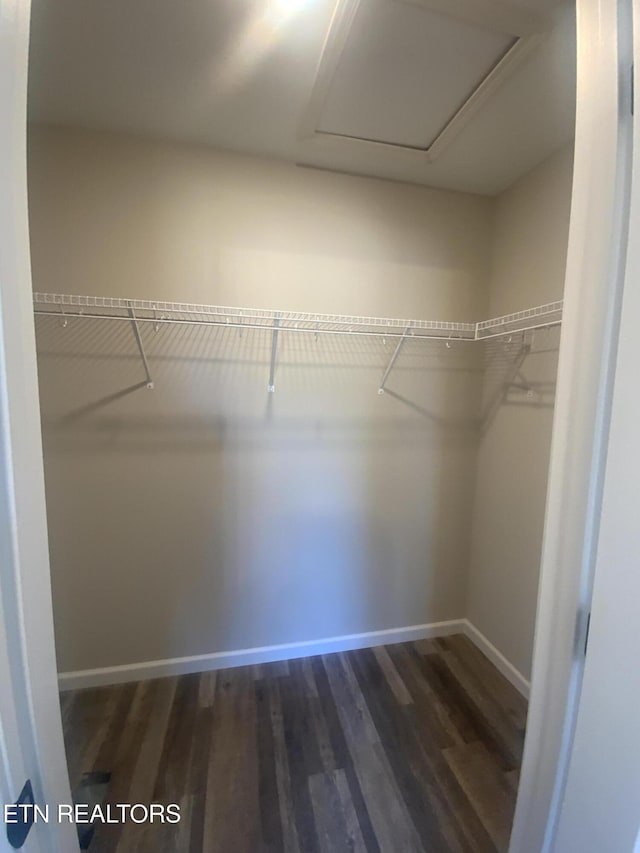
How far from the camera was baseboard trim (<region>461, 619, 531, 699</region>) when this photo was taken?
1915mm

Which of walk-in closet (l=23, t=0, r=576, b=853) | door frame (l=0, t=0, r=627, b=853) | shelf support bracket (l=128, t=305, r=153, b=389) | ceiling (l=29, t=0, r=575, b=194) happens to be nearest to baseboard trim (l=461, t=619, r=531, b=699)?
walk-in closet (l=23, t=0, r=576, b=853)

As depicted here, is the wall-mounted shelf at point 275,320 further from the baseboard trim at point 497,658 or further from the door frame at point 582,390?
the baseboard trim at point 497,658

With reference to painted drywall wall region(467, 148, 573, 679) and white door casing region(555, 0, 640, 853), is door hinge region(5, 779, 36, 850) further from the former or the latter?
painted drywall wall region(467, 148, 573, 679)

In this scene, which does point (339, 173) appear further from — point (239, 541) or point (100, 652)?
point (100, 652)

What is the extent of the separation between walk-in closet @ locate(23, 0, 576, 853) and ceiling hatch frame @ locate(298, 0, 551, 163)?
10 mm

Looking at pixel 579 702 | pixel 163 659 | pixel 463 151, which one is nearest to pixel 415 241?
pixel 463 151

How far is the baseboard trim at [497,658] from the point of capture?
191cm

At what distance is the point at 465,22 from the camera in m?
1.11

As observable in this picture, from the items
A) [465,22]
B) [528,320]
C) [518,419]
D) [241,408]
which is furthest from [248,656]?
[465,22]

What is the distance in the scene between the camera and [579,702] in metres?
0.62

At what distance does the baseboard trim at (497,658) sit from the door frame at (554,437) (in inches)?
55.0

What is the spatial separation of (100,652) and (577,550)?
7.20 feet

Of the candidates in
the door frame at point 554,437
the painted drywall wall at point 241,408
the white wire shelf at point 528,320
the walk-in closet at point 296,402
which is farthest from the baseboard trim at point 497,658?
the white wire shelf at point 528,320

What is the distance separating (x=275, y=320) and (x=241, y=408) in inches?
18.2
